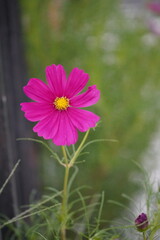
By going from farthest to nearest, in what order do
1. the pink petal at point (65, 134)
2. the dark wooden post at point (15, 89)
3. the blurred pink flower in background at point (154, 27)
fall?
the blurred pink flower in background at point (154, 27), the dark wooden post at point (15, 89), the pink petal at point (65, 134)

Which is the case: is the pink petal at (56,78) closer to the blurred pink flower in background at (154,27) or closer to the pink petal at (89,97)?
the pink petal at (89,97)

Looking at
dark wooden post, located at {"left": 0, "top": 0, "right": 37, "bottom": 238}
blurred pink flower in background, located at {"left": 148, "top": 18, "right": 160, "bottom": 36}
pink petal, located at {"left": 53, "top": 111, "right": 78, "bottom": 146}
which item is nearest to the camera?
pink petal, located at {"left": 53, "top": 111, "right": 78, "bottom": 146}

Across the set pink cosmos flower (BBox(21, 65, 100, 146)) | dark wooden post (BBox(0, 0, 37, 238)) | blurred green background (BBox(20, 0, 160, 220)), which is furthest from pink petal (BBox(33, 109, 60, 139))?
blurred green background (BBox(20, 0, 160, 220))

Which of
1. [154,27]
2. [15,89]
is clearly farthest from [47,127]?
[154,27]

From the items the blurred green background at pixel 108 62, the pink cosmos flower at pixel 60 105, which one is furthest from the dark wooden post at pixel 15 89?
the pink cosmos flower at pixel 60 105

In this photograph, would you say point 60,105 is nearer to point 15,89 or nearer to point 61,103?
point 61,103

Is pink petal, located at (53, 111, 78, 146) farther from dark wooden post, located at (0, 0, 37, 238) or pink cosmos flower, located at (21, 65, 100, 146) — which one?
dark wooden post, located at (0, 0, 37, 238)

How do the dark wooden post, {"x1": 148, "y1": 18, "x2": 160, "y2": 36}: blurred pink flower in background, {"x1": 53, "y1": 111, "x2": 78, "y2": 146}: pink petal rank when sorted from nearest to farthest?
1. {"x1": 53, "y1": 111, "x2": 78, "y2": 146}: pink petal
2. the dark wooden post
3. {"x1": 148, "y1": 18, "x2": 160, "y2": 36}: blurred pink flower in background
